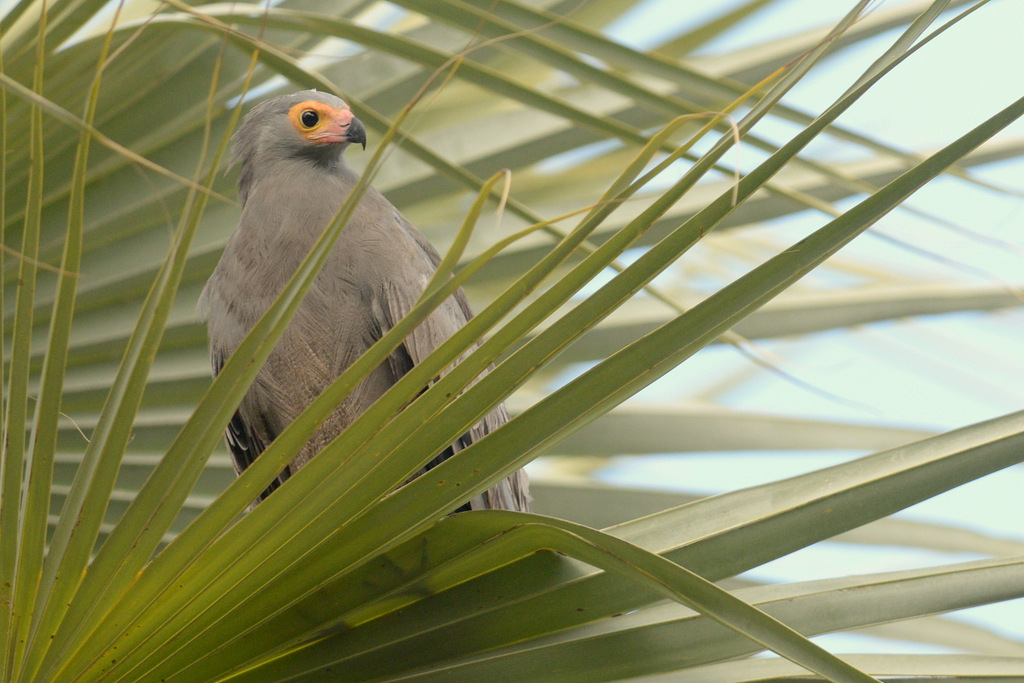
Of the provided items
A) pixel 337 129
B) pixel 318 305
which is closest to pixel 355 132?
pixel 337 129

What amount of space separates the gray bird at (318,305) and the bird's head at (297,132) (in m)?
0.05

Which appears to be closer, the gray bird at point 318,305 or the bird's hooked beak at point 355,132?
the gray bird at point 318,305

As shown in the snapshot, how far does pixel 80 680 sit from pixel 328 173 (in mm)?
1227

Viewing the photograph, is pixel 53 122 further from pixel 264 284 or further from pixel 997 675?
pixel 997 675

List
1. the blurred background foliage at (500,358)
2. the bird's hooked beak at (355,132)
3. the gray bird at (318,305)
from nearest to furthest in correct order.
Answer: the blurred background foliage at (500,358) → the gray bird at (318,305) → the bird's hooked beak at (355,132)

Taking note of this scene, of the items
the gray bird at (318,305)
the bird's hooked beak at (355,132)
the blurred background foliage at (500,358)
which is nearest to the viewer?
the blurred background foliage at (500,358)

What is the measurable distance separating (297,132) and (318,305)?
1.44 feet

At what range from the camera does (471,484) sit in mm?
906

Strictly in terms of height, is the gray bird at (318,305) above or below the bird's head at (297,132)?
below

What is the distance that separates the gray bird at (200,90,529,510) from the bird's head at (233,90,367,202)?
5cm

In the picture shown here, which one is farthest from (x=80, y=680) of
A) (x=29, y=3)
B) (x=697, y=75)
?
(x=697, y=75)

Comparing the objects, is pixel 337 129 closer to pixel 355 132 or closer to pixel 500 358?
pixel 355 132

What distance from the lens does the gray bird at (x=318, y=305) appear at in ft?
5.58

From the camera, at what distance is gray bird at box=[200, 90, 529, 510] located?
66.9 inches
